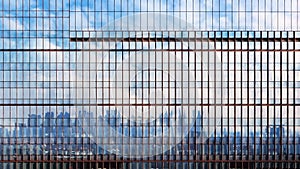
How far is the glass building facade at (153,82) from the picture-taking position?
22297 mm

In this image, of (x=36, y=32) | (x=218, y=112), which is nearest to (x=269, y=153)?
(x=218, y=112)

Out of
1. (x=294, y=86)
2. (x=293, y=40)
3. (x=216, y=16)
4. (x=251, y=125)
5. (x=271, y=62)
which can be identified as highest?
(x=216, y=16)

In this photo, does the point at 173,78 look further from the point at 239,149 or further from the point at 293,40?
the point at 293,40

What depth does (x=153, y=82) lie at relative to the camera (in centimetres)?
2248

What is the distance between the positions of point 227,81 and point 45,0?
513 inches

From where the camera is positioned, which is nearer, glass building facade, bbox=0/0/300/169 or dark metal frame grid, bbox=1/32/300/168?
glass building facade, bbox=0/0/300/169

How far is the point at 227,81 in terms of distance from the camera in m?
22.5

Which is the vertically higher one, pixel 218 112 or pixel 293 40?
pixel 293 40

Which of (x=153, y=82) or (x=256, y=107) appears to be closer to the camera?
(x=153, y=82)

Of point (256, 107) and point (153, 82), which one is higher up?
point (153, 82)

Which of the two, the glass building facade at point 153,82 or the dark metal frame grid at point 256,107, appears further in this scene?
the dark metal frame grid at point 256,107

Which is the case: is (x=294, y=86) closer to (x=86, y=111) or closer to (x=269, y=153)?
(x=269, y=153)

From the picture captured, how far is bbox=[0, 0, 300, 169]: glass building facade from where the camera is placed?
73.2 feet

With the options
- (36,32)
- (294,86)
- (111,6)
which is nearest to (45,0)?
(36,32)
